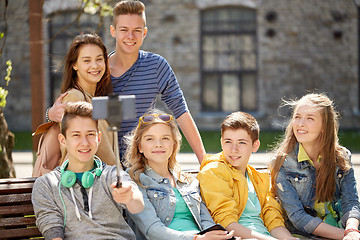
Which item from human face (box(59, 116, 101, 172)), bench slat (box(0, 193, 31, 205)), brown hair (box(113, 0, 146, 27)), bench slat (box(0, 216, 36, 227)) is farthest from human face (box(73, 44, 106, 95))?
bench slat (box(0, 216, 36, 227))

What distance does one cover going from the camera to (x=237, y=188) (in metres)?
3.19

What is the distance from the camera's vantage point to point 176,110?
12.2 feet

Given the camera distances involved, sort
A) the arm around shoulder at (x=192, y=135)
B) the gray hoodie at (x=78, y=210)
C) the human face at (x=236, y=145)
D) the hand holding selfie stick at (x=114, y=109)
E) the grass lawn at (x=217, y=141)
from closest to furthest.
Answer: the hand holding selfie stick at (x=114, y=109) < the gray hoodie at (x=78, y=210) < the human face at (x=236, y=145) < the arm around shoulder at (x=192, y=135) < the grass lawn at (x=217, y=141)

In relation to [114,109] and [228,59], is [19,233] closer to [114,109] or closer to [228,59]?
[114,109]

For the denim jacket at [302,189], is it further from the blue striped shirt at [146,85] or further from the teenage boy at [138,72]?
the blue striped shirt at [146,85]

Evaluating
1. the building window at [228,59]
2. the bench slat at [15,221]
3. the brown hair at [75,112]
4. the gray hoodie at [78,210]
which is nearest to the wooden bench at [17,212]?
the bench slat at [15,221]

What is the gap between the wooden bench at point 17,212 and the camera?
2961 millimetres

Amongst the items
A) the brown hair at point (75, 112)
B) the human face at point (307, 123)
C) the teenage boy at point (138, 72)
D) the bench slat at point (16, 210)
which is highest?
the teenage boy at point (138, 72)

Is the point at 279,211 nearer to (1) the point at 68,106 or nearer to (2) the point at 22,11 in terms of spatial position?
(1) the point at 68,106

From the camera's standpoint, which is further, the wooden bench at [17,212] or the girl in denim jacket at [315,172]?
the girl in denim jacket at [315,172]

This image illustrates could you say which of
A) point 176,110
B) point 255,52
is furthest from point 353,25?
point 176,110

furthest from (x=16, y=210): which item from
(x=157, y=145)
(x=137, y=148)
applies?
(x=157, y=145)

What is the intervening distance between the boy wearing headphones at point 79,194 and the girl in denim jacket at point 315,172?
1.01m

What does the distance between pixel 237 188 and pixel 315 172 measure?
1.72ft
